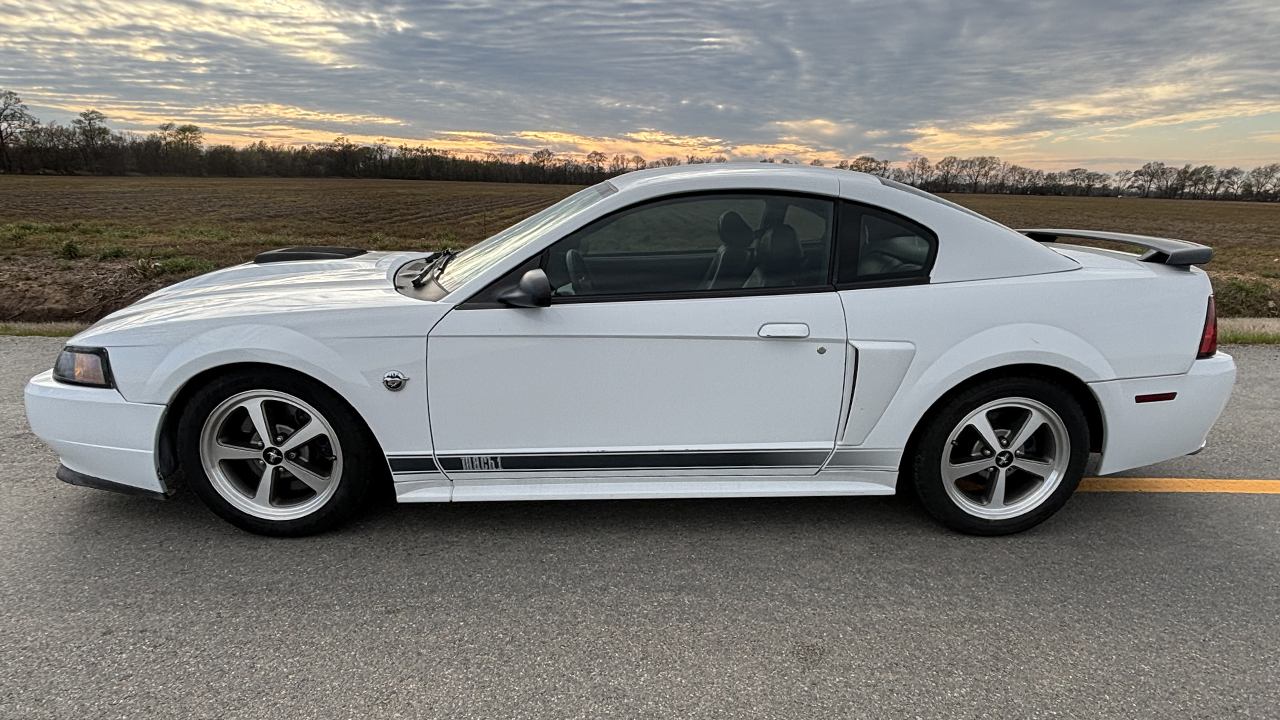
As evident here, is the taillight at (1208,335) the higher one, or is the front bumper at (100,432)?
the taillight at (1208,335)

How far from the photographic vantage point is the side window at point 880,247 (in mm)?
2949

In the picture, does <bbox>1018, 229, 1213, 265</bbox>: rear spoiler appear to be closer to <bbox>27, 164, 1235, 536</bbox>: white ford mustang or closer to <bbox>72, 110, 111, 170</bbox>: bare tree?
<bbox>27, 164, 1235, 536</bbox>: white ford mustang

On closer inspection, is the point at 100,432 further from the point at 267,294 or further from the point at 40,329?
the point at 40,329

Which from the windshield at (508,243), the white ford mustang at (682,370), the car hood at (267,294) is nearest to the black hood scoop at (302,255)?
the car hood at (267,294)

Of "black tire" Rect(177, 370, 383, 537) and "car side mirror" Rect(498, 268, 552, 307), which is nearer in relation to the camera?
"car side mirror" Rect(498, 268, 552, 307)

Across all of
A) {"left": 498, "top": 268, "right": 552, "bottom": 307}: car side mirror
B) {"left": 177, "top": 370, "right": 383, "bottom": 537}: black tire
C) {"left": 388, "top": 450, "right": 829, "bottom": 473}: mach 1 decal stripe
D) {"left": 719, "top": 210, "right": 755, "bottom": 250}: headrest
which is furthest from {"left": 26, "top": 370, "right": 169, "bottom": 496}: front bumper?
{"left": 719, "top": 210, "right": 755, "bottom": 250}: headrest

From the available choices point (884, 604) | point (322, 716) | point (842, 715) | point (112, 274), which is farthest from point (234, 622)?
point (112, 274)

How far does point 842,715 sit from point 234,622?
6.38 feet

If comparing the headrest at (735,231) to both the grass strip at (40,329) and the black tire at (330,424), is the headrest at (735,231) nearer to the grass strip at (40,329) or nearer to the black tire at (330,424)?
the black tire at (330,424)

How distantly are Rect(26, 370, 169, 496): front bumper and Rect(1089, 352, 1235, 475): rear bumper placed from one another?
3.74 m

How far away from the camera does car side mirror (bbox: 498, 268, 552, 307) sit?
108 inches

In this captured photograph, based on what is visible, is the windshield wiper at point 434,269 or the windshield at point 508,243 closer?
the windshield at point 508,243

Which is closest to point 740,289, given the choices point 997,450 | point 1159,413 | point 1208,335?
point 997,450

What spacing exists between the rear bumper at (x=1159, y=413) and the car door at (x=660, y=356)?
1.15m
